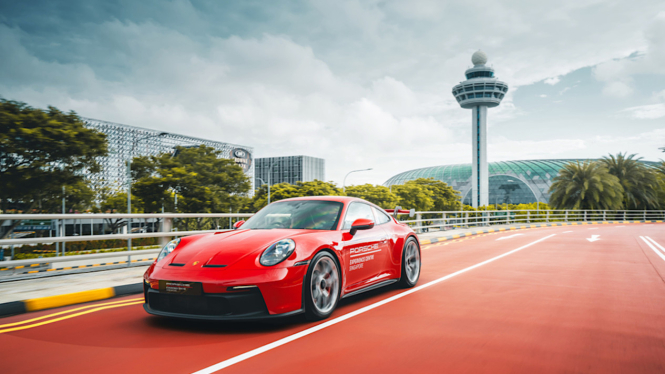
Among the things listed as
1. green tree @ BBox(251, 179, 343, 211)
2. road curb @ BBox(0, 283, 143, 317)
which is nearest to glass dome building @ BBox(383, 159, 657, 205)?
green tree @ BBox(251, 179, 343, 211)

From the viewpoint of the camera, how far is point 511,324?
4945mm

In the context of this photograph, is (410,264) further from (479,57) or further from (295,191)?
(479,57)

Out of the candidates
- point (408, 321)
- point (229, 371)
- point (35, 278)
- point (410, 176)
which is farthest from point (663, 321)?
point (410, 176)

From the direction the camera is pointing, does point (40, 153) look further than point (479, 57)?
No

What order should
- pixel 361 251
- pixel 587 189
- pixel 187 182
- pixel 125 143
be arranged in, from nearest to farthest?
pixel 361 251 < pixel 187 182 < pixel 587 189 < pixel 125 143

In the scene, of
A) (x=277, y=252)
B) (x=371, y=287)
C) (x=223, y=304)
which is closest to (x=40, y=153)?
(x=371, y=287)

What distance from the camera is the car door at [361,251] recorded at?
5590 millimetres

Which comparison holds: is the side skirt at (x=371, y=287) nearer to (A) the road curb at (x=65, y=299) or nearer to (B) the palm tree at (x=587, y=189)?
(A) the road curb at (x=65, y=299)

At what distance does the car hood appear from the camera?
15.0 ft

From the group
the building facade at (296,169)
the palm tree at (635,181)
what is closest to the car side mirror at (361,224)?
the palm tree at (635,181)

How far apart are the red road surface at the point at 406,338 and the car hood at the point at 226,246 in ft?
2.19

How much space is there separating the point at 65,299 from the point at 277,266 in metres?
3.26

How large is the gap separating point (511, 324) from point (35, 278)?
6973 mm

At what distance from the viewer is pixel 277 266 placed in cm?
451
